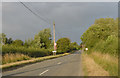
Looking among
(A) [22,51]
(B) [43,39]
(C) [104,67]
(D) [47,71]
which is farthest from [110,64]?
(B) [43,39]

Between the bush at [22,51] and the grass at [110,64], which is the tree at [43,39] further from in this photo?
the grass at [110,64]

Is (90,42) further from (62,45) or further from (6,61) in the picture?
(62,45)

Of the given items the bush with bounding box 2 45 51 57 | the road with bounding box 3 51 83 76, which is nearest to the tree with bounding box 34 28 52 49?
the bush with bounding box 2 45 51 57

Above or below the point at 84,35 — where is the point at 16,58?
below

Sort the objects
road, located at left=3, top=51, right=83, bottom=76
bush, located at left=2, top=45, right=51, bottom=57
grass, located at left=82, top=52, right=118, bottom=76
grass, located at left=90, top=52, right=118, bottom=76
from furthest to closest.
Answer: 1. bush, located at left=2, top=45, right=51, bottom=57
2. road, located at left=3, top=51, right=83, bottom=76
3. grass, located at left=82, top=52, right=118, bottom=76
4. grass, located at left=90, top=52, right=118, bottom=76

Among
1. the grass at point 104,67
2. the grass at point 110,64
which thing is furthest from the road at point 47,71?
the grass at point 110,64

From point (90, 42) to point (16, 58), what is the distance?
21.8m

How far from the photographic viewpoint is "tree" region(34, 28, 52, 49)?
236ft

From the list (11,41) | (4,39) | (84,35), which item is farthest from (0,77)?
(11,41)

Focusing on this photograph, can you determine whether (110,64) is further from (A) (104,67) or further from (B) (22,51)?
(B) (22,51)

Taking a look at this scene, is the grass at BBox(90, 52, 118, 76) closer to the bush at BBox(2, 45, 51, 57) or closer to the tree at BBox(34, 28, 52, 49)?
the bush at BBox(2, 45, 51, 57)

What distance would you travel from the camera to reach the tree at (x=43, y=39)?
7206 cm

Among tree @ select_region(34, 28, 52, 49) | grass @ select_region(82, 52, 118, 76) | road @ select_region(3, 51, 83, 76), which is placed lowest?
road @ select_region(3, 51, 83, 76)

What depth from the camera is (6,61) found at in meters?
20.1
